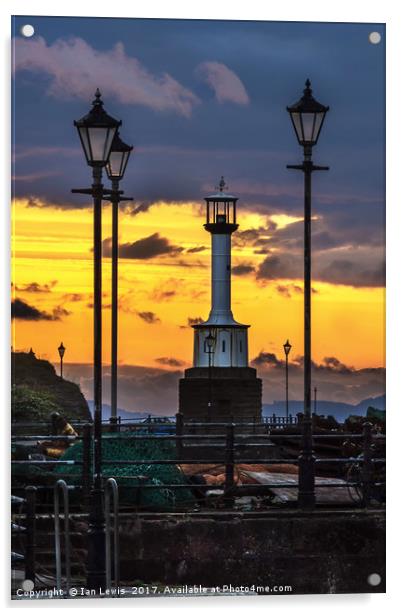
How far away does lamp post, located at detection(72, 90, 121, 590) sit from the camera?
65.8ft

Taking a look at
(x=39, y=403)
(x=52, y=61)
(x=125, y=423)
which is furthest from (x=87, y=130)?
(x=39, y=403)

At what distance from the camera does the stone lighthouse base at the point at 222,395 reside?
31.5 metres

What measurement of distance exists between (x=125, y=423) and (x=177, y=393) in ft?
2.83

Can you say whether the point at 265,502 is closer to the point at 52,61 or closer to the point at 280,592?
Result: the point at 280,592

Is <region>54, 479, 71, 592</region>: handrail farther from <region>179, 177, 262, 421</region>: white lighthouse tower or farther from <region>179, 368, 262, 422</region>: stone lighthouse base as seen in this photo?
<region>179, 368, 262, 422</region>: stone lighthouse base

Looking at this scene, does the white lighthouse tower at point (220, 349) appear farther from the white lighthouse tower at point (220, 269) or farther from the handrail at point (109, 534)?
the handrail at point (109, 534)

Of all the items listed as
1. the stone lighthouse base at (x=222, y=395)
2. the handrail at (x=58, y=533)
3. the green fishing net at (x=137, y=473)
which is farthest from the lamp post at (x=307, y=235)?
the stone lighthouse base at (x=222, y=395)

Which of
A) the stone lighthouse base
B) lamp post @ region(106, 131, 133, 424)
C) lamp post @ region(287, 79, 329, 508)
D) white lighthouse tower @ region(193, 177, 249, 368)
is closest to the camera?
lamp post @ region(287, 79, 329, 508)

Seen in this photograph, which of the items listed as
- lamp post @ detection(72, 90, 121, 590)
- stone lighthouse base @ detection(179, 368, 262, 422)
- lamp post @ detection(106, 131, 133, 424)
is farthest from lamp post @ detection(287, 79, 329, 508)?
stone lighthouse base @ detection(179, 368, 262, 422)

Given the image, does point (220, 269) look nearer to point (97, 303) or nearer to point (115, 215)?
point (115, 215)

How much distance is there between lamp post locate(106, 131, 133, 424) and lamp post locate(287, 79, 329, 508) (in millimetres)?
1883

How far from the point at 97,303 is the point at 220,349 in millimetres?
29878

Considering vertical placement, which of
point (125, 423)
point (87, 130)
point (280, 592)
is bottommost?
point (280, 592)

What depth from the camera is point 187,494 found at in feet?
74.4
